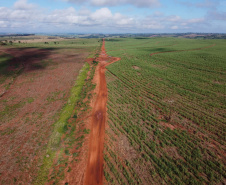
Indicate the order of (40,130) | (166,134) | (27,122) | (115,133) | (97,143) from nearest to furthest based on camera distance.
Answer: (97,143), (166,134), (115,133), (40,130), (27,122)

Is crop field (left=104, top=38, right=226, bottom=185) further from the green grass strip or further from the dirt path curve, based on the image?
the green grass strip

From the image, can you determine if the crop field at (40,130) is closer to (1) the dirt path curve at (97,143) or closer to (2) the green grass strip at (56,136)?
(2) the green grass strip at (56,136)

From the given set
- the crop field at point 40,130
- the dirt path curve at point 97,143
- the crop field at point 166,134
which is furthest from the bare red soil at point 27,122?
the crop field at point 166,134

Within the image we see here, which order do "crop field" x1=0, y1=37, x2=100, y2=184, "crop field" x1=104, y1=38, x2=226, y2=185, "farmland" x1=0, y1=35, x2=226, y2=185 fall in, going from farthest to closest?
1. "crop field" x1=0, y1=37, x2=100, y2=184
2. "farmland" x1=0, y1=35, x2=226, y2=185
3. "crop field" x1=104, y1=38, x2=226, y2=185

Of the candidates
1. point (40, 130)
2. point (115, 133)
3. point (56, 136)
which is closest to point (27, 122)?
point (40, 130)

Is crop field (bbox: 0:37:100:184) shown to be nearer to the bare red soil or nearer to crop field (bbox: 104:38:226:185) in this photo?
the bare red soil

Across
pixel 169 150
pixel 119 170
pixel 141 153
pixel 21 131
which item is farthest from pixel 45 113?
pixel 169 150

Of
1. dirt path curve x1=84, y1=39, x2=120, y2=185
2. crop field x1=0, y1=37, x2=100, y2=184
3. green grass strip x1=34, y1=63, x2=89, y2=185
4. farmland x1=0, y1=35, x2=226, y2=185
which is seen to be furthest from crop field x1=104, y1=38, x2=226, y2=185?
green grass strip x1=34, y1=63, x2=89, y2=185

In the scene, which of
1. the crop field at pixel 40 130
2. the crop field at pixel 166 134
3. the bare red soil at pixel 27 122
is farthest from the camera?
the bare red soil at pixel 27 122

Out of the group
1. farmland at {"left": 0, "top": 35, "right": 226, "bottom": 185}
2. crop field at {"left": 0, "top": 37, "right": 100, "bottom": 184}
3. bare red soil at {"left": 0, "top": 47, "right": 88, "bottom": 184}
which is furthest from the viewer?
bare red soil at {"left": 0, "top": 47, "right": 88, "bottom": 184}

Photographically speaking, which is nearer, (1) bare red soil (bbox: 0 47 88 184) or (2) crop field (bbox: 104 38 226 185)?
(2) crop field (bbox: 104 38 226 185)

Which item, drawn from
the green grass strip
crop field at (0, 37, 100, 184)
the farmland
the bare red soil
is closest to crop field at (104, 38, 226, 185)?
the farmland

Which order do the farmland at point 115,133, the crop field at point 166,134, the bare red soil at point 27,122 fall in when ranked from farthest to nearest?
the bare red soil at point 27,122, the farmland at point 115,133, the crop field at point 166,134

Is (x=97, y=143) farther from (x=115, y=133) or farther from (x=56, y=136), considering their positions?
(x=56, y=136)
